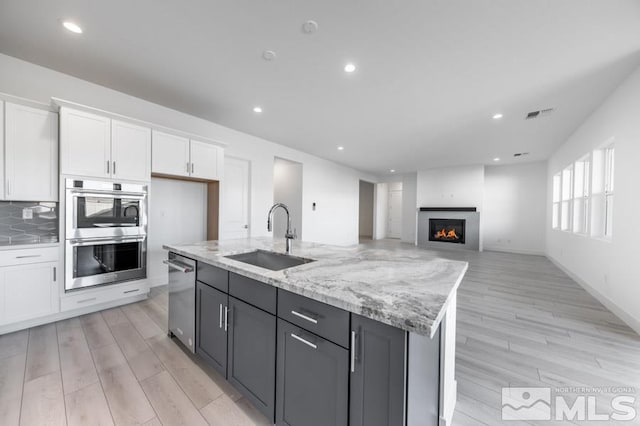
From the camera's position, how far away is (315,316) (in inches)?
42.7

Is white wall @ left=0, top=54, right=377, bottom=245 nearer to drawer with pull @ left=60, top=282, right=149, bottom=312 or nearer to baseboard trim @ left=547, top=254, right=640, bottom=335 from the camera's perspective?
drawer with pull @ left=60, top=282, right=149, bottom=312

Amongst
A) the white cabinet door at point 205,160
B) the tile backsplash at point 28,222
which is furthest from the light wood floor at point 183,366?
the white cabinet door at point 205,160

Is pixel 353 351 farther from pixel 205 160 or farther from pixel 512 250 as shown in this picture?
pixel 512 250

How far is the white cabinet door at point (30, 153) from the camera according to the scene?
2.28 meters

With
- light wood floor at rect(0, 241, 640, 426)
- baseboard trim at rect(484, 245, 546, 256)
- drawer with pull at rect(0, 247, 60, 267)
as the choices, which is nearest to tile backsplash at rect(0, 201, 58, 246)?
drawer with pull at rect(0, 247, 60, 267)

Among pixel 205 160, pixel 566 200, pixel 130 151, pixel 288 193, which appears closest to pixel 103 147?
pixel 130 151

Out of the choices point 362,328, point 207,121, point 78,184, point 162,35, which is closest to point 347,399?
point 362,328

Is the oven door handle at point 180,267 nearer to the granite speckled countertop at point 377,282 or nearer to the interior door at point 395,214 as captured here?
the granite speckled countertop at point 377,282

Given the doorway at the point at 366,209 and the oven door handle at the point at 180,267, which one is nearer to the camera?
the oven door handle at the point at 180,267

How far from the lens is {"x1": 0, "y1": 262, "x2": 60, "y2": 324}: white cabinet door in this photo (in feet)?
7.34

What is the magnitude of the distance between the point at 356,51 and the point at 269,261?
209 cm

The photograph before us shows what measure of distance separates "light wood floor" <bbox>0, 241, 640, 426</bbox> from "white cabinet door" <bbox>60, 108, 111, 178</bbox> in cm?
165

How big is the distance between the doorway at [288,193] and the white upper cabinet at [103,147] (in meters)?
3.28

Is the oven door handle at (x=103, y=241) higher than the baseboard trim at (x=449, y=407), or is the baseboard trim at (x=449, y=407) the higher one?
the oven door handle at (x=103, y=241)
